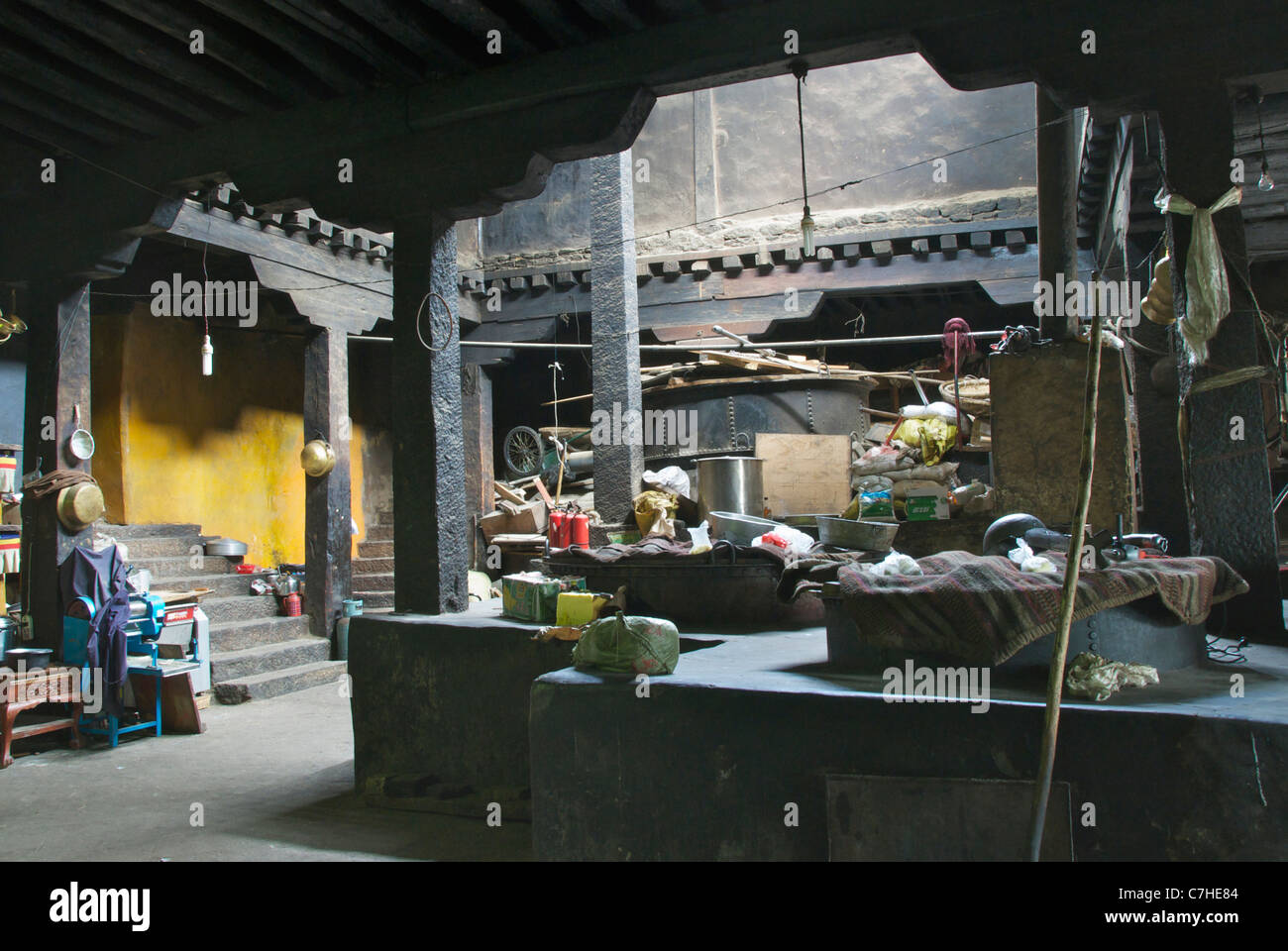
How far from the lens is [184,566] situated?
1115 centimetres

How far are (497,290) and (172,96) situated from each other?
28.5 ft

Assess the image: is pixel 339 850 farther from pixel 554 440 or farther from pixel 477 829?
pixel 554 440

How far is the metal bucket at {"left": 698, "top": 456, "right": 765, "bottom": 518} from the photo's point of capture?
984 cm

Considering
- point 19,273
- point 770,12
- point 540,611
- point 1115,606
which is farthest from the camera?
point 19,273

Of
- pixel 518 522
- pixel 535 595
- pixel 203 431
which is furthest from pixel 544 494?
pixel 535 595

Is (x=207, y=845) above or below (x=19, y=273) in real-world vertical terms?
below

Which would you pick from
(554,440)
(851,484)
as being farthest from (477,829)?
(554,440)

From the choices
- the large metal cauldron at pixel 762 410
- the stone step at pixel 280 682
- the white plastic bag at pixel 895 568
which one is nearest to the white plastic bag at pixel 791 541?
the white plastic bag at pixel 895 568

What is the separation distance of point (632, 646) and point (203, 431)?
11035 mm

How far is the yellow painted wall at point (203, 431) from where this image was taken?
461 inches

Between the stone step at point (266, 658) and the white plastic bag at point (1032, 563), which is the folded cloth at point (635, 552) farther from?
the stone step at point (266, 658)

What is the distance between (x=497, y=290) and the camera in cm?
1461

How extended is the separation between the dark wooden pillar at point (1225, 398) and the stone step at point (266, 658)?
904 cm

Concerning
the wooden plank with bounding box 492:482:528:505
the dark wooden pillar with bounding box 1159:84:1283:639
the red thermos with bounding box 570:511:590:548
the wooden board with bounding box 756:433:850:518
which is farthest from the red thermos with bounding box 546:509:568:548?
Result: the dark wooden pillar with bounding box 1159:84:1283:639
